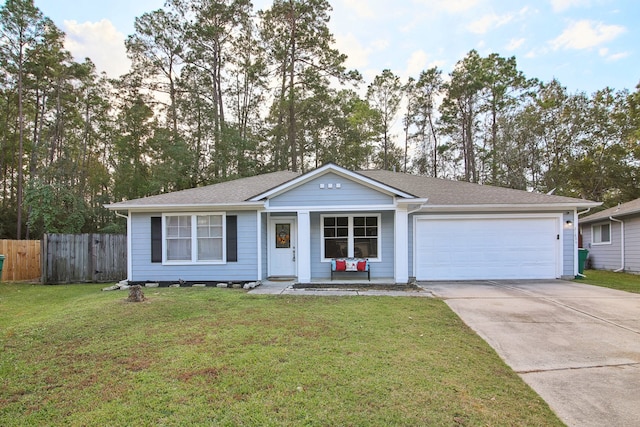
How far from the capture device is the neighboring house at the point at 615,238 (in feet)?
42.9

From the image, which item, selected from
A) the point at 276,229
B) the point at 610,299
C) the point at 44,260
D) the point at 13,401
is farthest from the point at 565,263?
the point at 44,260

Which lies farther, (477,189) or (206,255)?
(477,189)

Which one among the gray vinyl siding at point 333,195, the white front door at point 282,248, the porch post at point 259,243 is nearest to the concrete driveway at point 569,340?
the gray vinyl siding at point 333,195

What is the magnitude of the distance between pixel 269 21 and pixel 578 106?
21.8 meters

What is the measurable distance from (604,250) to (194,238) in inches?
683

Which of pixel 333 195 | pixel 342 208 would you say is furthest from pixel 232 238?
pixel 342 208

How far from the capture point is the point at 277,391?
313cm

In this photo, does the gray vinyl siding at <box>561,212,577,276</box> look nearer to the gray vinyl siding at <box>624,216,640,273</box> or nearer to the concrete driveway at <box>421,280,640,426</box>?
the concrete driveway at <box>421,280,640,426</box>

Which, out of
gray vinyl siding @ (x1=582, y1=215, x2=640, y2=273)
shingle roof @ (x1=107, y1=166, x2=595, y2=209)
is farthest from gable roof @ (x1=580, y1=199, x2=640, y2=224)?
shingle roof @ (x1=107, y1=166, x2=595, y2=209)

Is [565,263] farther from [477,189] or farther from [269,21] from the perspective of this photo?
[269,21]

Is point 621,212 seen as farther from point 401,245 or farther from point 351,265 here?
point 351,265

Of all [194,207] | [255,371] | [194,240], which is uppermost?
[194,207]

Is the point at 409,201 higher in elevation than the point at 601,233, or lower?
higher

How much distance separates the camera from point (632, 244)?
43.4 feet
